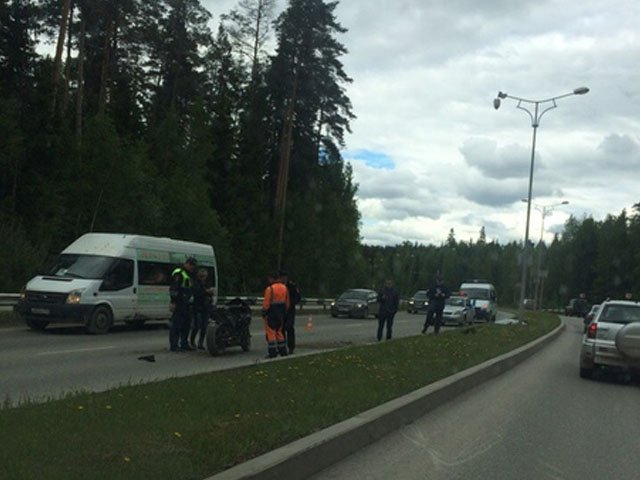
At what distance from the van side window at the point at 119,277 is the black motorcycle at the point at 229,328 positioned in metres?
4.81

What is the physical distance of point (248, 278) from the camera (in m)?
53.5

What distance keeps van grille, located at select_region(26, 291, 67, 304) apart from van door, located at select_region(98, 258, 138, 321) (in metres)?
1.03

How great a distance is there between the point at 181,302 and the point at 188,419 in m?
8.27

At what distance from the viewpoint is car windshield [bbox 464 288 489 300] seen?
44.0 metres

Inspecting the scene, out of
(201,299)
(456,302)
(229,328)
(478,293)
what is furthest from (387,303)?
(478,293)

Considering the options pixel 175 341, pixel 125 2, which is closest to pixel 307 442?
pixel 175 341

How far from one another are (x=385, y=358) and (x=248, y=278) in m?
40.0

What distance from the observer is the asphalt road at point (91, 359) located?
10.5m

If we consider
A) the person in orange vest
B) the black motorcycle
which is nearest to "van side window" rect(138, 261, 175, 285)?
the black motorcycle

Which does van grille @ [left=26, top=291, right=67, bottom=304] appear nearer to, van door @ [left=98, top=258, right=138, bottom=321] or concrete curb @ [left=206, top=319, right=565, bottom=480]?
van door @ [left=98, top=258, right=138, bottom=321]

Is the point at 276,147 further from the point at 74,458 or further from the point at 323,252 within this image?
the point at 74,458

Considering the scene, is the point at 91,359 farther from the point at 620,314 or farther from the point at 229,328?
the point at 620,314

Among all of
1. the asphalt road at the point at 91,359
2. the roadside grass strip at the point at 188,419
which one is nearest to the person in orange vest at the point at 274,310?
the asphalt road at the point at 91,359

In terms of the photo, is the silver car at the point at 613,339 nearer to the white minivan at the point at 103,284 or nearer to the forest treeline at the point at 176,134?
the white minivan at the point at 103,284
